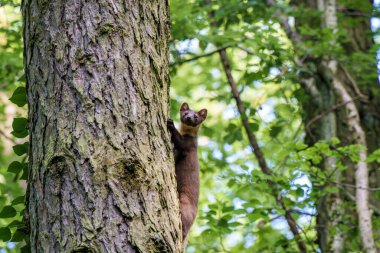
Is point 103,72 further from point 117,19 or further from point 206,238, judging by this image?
point 206,238

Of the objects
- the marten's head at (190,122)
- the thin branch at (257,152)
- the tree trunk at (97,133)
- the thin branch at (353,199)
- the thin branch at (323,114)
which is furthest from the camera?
the thin branch at (323,114)

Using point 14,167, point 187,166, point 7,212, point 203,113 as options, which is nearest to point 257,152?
point 203,113

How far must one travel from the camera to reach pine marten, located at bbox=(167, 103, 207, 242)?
6137 millimetres

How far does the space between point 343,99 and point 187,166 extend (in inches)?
172

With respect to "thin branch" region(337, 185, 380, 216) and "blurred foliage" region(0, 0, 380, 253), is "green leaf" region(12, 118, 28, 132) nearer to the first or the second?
"blurred foliage" region(0, 0, 380, 253)

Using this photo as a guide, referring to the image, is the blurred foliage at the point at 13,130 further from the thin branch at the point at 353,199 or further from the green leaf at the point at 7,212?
the thin branch at the point at 353,199

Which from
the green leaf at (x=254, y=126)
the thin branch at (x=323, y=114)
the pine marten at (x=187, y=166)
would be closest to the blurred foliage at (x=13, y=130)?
the pine marten at (x=187, y=166)

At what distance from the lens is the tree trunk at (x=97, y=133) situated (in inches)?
141

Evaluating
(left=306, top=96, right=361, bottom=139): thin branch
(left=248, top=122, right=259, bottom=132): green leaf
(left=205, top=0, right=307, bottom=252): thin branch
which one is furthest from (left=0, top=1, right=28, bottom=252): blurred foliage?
(left=306, top=96, right=361, bottom=139): thin branch

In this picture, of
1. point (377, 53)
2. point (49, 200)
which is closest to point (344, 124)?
point (377, 53)

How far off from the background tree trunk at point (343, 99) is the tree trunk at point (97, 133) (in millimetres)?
5388

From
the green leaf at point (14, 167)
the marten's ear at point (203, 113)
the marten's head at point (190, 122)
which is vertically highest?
the marten's ear at point (203, 113)

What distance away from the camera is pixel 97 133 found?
379 cm

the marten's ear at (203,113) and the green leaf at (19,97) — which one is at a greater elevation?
the marten's ear at (203,113)
